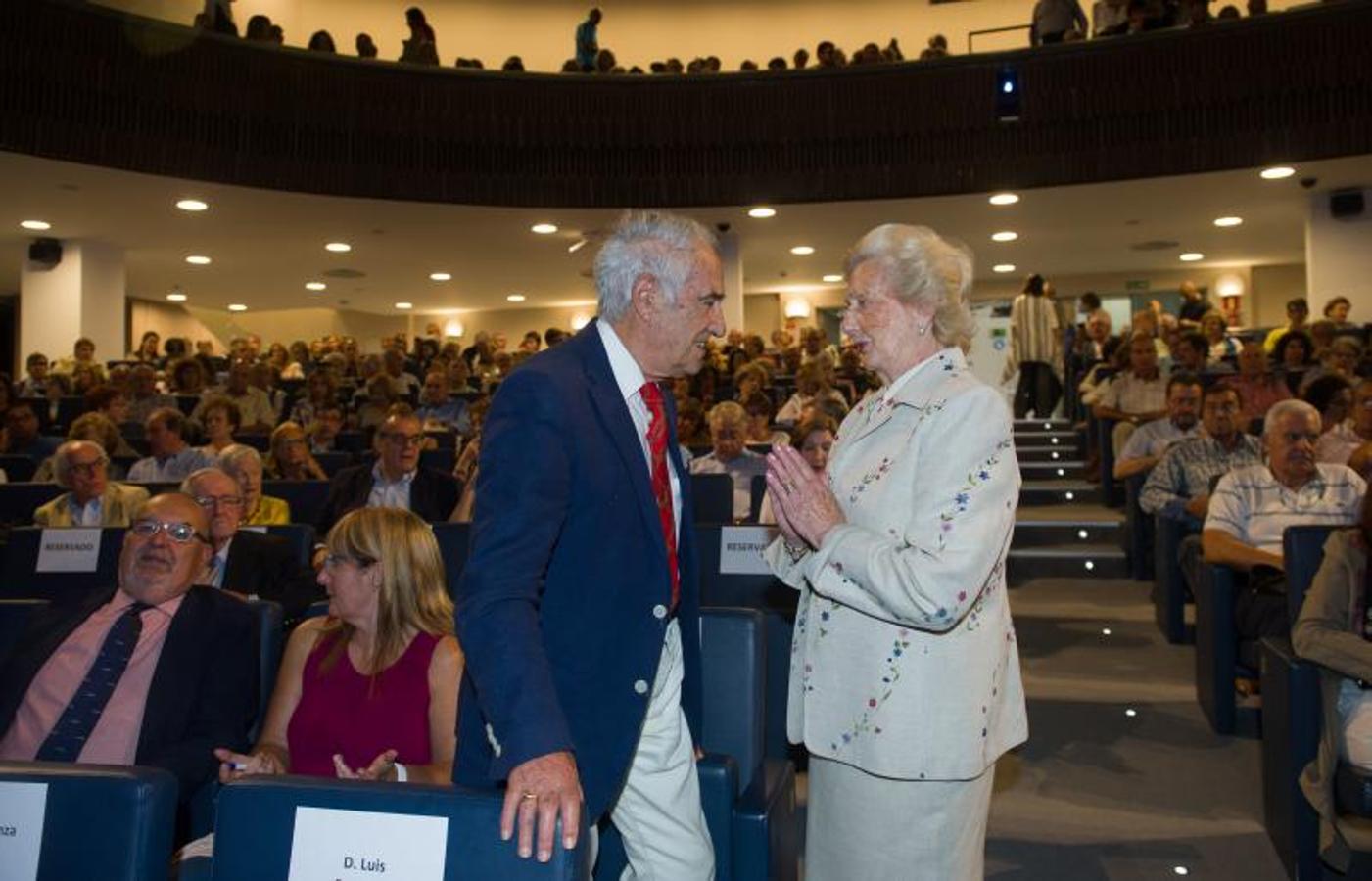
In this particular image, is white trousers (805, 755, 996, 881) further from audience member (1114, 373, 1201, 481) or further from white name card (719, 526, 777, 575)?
audience member (1114, 373, 1201, 481)

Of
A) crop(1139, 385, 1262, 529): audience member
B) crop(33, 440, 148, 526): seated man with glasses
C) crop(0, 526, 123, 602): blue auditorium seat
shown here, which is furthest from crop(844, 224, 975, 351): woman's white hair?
crop(33, 440, 148, 526): seated man with glasses

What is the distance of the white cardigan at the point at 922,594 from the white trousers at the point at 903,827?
3cm

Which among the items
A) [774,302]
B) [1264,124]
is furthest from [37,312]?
[1264,124]

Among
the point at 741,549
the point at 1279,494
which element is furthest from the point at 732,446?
the point at 1279,494

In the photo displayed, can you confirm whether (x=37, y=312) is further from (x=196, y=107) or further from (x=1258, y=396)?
(x=1258, y=396)

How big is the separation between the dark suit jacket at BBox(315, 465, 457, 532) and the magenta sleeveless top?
267 centimetres

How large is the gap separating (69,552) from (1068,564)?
4.36m

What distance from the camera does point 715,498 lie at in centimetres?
446

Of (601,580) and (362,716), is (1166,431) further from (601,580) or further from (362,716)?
(601,580)

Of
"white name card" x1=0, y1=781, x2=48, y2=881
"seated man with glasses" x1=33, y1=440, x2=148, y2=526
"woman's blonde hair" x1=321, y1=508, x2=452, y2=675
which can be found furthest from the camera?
"seated man with glasses" x1=33, y1=440, x2=148, y2=526

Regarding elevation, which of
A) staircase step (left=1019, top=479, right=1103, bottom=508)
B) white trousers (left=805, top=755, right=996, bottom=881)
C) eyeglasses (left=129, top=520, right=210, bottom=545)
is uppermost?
staircase step (left=1019, top=479, right=1103, bottom=508)

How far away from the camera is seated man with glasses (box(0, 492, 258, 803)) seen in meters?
2.18

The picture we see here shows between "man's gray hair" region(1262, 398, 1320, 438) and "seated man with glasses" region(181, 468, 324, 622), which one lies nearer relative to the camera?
"seated man with glasses" region(181, 468, 324, 622)

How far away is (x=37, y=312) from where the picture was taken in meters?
11.3
